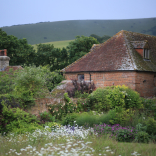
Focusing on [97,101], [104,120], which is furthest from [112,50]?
[104,120]

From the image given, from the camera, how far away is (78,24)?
115 m

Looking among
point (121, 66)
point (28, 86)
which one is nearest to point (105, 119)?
point (28, 86)

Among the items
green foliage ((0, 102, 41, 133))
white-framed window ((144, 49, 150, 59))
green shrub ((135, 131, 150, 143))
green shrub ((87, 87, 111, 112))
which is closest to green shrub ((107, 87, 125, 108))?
green shrub ((87, 87, 111, 112))

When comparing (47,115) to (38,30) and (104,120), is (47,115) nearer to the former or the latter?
(104,120)

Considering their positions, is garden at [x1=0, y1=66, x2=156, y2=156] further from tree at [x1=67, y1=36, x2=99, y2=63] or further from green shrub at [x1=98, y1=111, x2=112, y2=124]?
tree at [x1=67, y1=36, x2=99, y2=63]

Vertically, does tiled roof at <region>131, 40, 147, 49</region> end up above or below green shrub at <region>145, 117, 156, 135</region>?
above

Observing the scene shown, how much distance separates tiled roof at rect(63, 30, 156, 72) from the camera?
73.3 feet

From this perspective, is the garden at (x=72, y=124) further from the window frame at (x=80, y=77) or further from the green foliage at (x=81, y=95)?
the window frame at (x=80, y=77)

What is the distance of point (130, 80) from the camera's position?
21.8 meters

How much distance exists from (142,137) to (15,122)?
16.6 feet

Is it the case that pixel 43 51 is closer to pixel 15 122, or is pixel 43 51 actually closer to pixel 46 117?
pixel 46 117

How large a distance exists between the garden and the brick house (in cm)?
705

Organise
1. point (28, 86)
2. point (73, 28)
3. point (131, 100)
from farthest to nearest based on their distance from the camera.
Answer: point (73, 28)
point (131, 100)
point (28, 86)

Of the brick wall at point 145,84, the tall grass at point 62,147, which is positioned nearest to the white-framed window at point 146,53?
the brick wall at point 145,84
